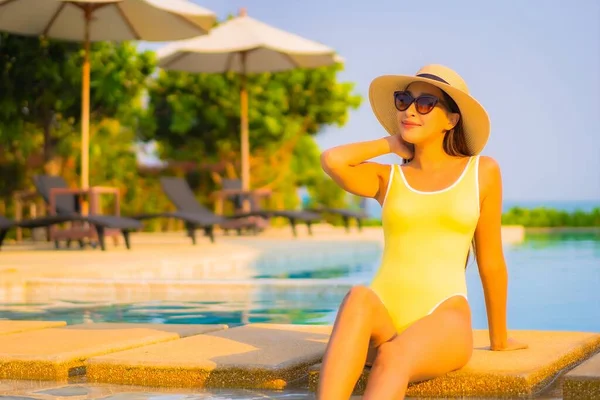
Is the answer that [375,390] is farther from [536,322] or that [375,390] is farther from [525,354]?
[536,322]

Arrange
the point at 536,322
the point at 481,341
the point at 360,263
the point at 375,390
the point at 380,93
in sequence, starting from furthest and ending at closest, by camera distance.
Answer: the point at 360,263 < the point at 536,322 < the point at 481,341 < the point at 380,93 < the point at 375,390

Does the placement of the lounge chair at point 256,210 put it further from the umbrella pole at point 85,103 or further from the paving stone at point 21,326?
the paving stone at point 21,326

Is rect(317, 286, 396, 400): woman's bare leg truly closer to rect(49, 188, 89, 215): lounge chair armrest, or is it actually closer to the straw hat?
the straw hat

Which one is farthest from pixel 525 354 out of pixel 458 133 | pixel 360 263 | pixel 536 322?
pixel 360 263

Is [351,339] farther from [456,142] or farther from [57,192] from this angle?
[57,192]

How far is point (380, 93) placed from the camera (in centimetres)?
402

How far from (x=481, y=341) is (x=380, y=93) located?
1269 mm

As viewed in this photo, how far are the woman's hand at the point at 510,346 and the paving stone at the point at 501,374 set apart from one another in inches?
1.1

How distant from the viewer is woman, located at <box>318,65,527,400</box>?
12.0 feet

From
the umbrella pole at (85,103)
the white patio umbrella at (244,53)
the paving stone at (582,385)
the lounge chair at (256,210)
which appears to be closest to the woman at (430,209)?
the paving stone at (582,385)

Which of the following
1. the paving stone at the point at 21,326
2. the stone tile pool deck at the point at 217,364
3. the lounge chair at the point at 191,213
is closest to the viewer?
the stone tile pool deck at the point at 217,364

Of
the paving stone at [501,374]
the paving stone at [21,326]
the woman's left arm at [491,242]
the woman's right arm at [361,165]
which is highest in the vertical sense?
→ the woman's right arm at [361,165]

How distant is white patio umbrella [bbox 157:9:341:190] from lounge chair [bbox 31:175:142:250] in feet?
14.8

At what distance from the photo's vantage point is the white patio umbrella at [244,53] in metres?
18.0
